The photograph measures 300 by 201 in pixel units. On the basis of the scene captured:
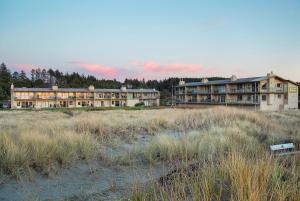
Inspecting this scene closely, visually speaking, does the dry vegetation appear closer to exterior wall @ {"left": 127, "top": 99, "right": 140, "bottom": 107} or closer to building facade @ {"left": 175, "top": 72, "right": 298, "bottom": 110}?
building facade @ {"left": 175, "top": 72, "right": 298, "bottom": 110}

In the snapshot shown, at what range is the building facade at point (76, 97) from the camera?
61594 millimetres

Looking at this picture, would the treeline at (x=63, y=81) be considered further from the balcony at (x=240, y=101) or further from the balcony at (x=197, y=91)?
the balcony at (x=240, y=101)

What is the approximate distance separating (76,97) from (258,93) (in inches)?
1794

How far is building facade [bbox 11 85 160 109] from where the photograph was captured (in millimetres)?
61594

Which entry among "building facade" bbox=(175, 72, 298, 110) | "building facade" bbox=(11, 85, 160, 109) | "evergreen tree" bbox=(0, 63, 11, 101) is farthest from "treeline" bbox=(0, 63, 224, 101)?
"building facade" bbox=(175, 72, 298, 110)

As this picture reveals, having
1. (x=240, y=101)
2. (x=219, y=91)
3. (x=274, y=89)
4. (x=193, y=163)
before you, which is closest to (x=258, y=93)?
(x=274, y=89)

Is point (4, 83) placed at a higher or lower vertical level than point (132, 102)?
higher

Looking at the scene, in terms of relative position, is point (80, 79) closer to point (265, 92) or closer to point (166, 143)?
point (265, 92)

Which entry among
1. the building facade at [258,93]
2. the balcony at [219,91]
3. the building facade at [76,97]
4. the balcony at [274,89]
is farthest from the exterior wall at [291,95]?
the building facade at [76,97]

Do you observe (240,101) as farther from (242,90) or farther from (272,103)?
(272,103)

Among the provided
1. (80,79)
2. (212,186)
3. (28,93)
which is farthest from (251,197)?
(80,79)

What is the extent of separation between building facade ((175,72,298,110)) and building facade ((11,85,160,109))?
956 inches

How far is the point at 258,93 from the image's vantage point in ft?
152

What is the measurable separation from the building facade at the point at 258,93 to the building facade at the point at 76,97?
24281 mm
